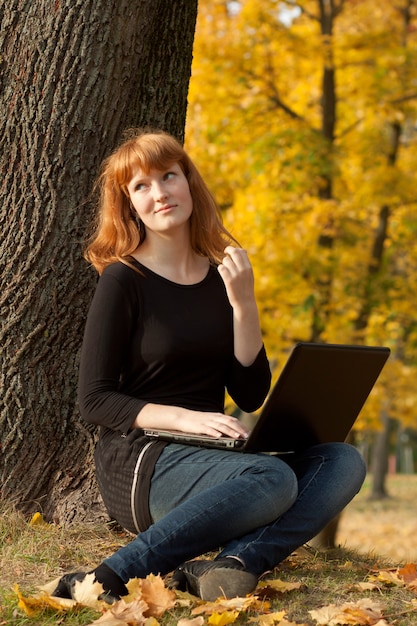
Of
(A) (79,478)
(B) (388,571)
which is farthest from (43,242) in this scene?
(B) (388,571)

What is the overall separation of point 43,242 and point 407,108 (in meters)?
6.77

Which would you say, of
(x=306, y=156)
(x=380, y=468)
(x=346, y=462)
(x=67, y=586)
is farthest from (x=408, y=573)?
(x=380, y=468)

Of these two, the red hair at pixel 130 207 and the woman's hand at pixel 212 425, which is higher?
the red hair at pixel 130 207

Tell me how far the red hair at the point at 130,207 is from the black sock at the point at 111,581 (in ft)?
3.98

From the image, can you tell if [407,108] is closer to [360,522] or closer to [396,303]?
[396,303]

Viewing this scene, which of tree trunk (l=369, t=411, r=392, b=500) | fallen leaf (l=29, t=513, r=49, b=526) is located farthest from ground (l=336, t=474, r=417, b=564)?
fallen leaf (l=29, t=513, r=49, b=526)

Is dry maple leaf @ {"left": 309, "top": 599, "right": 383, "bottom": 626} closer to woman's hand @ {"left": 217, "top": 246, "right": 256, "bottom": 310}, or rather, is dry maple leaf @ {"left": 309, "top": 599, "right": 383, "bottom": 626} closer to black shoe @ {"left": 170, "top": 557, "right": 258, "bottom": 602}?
black shoe @ {"left": 170, "top": 557, "right": 258, "bottom": 602}

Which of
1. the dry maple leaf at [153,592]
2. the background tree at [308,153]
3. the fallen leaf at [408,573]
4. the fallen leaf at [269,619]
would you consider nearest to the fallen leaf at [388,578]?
the fallen leaf at [408,573]

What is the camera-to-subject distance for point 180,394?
3332 mm

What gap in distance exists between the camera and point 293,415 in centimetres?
313

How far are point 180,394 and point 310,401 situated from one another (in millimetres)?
528

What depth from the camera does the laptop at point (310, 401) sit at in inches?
117

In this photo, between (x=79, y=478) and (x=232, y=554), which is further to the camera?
(x=79, y=478)

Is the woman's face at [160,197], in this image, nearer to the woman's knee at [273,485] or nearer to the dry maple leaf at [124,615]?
the woman's knee at [273,485]
